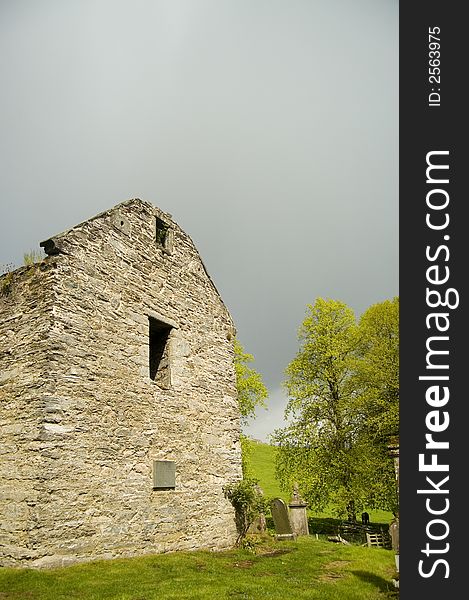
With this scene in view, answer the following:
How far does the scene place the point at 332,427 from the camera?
23.1 meters

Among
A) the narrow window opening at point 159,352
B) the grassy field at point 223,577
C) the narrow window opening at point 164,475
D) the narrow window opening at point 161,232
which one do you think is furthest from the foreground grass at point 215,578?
the narrow window opening at point 161,232

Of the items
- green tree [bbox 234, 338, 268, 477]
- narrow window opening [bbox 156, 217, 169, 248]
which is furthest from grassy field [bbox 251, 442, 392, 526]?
narrow window opening [bbox 156, 217, 169, 248]

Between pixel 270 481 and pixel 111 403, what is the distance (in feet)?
92.6

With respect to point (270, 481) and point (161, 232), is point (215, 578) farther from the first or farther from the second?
point (270, 481)

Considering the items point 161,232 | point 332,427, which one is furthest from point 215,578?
point 332,427

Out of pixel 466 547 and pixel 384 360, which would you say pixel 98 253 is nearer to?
pixel 466 547

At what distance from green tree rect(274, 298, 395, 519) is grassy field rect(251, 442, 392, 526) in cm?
244

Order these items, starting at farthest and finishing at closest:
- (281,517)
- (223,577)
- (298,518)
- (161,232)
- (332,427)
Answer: (332,427) → (298,518) → (281,517) → (161,232) → (223,577)

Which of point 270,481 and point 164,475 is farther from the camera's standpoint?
point 270,481

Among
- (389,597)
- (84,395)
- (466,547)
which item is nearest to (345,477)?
(389,597)

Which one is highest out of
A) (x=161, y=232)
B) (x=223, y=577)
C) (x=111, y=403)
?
(x=161, y=232)

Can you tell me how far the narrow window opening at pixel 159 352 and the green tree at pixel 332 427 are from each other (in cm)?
1197

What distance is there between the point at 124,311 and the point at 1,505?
4452 mm

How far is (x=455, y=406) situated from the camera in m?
5.11
